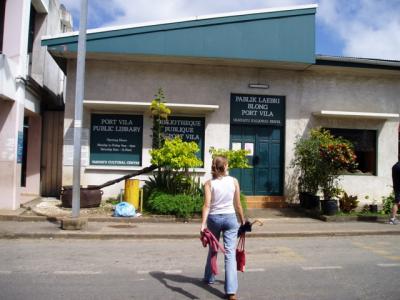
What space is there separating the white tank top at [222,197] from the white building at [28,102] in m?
6.79

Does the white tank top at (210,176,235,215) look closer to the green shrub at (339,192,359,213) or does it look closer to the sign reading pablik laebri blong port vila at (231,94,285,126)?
the green shrub at (339,192,359,213)

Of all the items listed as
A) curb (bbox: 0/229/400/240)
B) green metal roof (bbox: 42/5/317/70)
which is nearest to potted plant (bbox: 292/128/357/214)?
curb (bbox: 0/229/400/240)

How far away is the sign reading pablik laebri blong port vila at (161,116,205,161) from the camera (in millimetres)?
12883

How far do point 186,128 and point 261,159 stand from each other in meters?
2.55

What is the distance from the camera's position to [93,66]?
12.6 m

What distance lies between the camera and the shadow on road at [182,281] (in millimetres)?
5223

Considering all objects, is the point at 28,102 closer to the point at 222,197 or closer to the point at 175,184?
the point at 175,184

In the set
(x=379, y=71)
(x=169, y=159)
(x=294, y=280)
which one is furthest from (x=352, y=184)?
(x=294, y=280)

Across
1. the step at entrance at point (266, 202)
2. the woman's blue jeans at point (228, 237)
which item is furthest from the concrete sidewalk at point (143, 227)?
the woman's blue jeans at point (228, 237)

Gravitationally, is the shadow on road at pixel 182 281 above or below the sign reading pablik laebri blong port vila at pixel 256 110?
below

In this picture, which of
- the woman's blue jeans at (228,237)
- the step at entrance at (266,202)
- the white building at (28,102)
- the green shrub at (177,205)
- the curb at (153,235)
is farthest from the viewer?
the step at entrance at (266,202)

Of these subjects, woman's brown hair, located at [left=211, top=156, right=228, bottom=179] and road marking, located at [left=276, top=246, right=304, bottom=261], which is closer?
woman's brown hair, located at [left=211, top=156, right=228, bottom=179]

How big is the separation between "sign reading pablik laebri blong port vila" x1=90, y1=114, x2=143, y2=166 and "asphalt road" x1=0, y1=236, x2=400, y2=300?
466 cm

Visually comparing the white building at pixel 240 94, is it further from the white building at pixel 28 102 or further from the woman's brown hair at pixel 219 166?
the woman's brown hair at pixel 219 166
